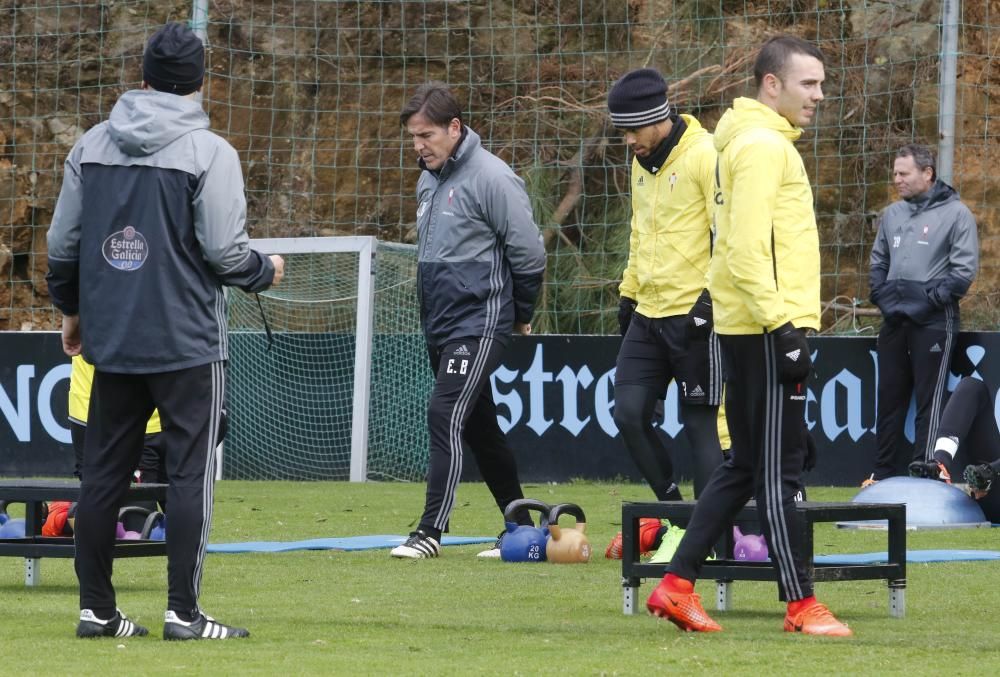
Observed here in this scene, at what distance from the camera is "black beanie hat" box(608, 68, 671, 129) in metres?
7.48

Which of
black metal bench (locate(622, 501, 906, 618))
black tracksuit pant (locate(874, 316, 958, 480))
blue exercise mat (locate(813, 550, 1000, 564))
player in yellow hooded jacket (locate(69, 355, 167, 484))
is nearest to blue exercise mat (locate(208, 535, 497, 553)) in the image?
player in yellow hooded jacket (locate(69, 355, 167, 484))

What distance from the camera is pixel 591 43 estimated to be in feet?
58.9

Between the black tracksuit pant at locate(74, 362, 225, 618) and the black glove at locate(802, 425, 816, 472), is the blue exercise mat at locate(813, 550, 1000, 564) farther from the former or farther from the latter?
the black tracksuit pant at locate(74, 362, 225, 618)

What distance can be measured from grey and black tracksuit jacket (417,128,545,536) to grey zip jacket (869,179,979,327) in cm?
450

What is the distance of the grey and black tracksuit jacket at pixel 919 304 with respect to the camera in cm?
1227

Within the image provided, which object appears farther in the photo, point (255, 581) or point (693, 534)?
point (255, 581)

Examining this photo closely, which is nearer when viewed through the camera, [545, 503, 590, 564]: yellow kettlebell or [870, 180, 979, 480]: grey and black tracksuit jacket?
[545, 503, 590, 564]: yellow kettlebell

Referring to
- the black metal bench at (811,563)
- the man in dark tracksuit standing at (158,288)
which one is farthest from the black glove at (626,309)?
the man in dark tracksuit standing at (158,288)

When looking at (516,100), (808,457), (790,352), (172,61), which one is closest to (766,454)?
(790,352)

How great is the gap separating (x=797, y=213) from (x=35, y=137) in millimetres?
15445

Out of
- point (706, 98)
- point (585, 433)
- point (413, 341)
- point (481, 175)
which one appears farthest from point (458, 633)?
point (706, 98)

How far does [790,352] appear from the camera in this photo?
218 inches

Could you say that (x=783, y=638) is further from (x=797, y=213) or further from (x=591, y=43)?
(x=591, y=43)

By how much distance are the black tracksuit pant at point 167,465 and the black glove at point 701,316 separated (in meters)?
2.28
